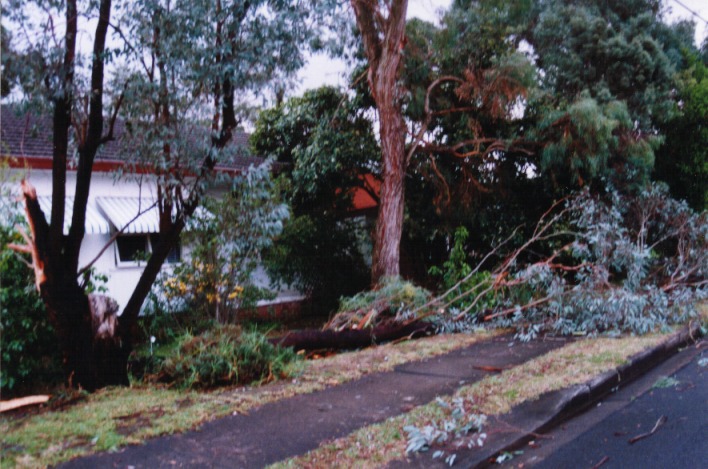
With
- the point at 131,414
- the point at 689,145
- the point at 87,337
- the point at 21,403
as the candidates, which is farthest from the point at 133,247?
the point at 689,145

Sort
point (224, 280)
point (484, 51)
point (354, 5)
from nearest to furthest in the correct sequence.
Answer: point (224, 280)
point (354, 5)
point (484, 51)

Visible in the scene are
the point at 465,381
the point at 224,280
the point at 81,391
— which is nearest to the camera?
the point at 81,391

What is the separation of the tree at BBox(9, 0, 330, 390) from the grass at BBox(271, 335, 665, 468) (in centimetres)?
314

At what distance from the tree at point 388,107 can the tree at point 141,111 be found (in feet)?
15.2

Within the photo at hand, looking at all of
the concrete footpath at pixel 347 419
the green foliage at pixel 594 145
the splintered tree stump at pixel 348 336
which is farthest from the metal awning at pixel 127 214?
the green foliage at pixel 594 145

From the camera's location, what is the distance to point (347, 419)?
209 inches

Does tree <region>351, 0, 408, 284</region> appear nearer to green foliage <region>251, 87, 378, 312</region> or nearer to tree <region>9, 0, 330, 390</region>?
green foliage <region>251, 87, 378, 312</region>

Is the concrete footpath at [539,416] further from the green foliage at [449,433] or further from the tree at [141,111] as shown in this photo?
the tree at [141,111]

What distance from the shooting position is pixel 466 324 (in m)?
10.4

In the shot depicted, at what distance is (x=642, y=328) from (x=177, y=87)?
688cm

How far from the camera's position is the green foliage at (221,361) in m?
6.48

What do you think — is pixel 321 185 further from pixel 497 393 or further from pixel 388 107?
pixel 497 393

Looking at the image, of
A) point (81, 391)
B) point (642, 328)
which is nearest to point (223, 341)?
point (81, 391)

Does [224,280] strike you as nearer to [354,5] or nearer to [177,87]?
[177,87]
